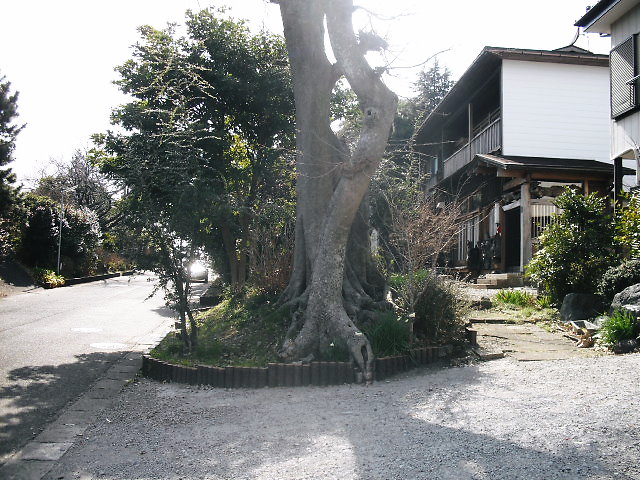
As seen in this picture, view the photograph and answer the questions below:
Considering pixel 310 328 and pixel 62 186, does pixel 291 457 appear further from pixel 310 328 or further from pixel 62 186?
pixel 62 186

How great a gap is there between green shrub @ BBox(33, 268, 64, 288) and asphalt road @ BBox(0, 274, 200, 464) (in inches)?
247

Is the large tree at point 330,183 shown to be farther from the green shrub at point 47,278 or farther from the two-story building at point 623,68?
the green shrub at point 47,278

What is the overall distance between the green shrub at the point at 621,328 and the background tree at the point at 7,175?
2244 cm

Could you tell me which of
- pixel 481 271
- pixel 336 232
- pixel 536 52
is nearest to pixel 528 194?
pixel 481 271

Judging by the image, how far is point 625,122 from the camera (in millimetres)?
12078

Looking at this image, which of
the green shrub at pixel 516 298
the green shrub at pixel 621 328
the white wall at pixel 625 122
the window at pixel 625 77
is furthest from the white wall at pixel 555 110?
the green shrub at pixel 621 328

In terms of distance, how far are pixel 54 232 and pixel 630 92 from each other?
80.7ft

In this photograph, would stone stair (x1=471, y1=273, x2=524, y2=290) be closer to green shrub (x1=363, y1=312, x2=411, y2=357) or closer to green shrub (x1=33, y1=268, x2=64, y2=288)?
green shrub (x1=363, y1=312, x2=411, y2=357)

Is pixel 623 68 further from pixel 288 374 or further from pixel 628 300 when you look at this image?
pixel 288 374

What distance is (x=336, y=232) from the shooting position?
6570 millimetres

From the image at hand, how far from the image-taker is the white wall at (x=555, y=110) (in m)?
16.8

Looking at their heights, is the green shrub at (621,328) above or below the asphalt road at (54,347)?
above

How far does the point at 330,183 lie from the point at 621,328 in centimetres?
447

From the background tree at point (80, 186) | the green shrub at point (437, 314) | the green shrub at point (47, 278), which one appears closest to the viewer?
the green shrub at point (437, 314)
